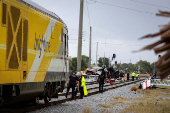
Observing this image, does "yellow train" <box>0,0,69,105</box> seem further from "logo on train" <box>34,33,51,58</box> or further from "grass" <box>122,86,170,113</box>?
"grass" <box>122,86,170,113</box>

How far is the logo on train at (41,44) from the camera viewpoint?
9.39 meters

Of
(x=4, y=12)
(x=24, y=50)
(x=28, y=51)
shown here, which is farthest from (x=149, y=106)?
(x=4, y=12)

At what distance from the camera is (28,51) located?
28.6ft

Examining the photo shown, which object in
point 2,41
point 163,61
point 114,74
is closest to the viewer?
point 163,61

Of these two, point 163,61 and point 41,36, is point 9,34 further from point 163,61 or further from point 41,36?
point 163,61

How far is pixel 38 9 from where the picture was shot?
31.8ft

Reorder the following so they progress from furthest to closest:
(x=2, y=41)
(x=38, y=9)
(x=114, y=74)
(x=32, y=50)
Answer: (x=114, y=74) → (x=38, y=9) → (x=32, y=50) → (x=2, y=41)

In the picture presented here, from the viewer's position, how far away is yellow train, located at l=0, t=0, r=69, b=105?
7.44 m

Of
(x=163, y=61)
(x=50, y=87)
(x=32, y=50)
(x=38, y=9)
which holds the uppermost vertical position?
(x=38, y=9)

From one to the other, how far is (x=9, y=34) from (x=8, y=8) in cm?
76

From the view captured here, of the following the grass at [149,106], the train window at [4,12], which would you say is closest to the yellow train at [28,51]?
the train window at [4,12]

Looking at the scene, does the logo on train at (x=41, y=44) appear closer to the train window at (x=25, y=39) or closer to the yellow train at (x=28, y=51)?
the yellow train at (x=28, y=51)

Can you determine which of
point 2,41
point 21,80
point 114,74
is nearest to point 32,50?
point 21,80

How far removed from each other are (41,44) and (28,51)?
112cm
